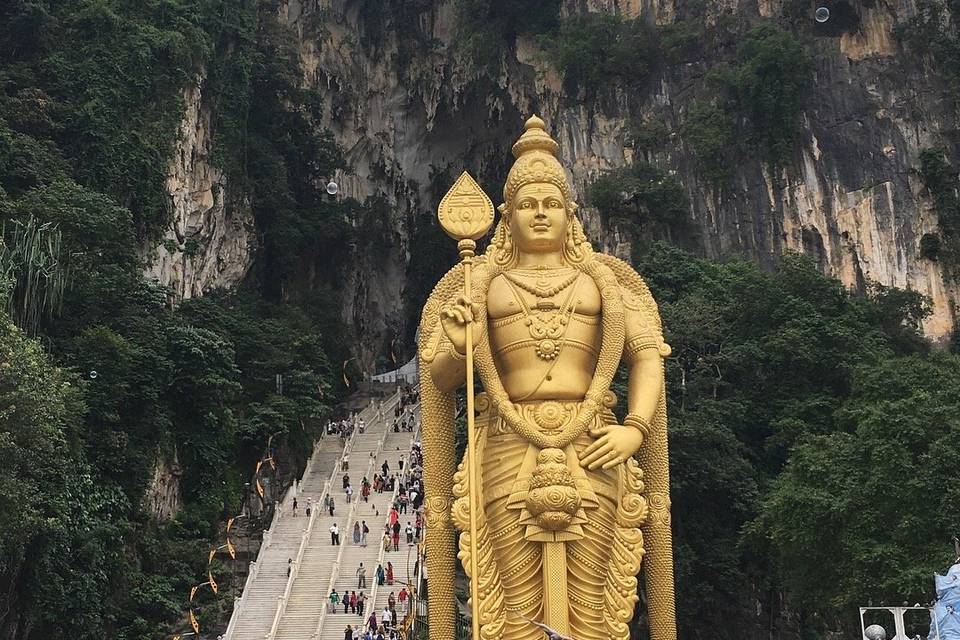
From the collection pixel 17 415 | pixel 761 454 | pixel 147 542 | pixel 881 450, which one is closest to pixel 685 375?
pixel 761 454

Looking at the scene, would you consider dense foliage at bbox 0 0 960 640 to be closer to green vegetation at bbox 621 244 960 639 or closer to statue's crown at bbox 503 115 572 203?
green vegetation at bbox 621 244 960 639

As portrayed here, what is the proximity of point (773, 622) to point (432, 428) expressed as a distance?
10.2 metres

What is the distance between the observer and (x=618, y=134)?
27.4 metres

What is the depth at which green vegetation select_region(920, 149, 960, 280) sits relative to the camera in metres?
23.2

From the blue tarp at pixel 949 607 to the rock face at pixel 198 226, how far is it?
1771 centimetres

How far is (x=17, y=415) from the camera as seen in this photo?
38.6 feet

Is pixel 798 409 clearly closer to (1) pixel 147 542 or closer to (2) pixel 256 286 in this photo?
(1) pixel 147 542

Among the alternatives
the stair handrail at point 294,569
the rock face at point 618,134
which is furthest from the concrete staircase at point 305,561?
the rock face at point 618,134

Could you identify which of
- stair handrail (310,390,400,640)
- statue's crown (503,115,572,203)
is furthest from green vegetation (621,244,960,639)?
statue's crown (503,115,572,203)

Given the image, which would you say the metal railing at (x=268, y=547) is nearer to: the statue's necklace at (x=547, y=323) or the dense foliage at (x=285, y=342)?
the dense foliage at (x=285, y=342)

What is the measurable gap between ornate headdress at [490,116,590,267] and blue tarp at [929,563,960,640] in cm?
295

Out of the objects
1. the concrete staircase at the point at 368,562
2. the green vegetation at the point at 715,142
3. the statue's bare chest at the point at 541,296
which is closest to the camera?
the statue's bare chest at the point at 541,296

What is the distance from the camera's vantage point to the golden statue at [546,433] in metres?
6.45

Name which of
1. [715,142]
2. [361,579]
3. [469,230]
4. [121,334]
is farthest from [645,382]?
[715,142]
